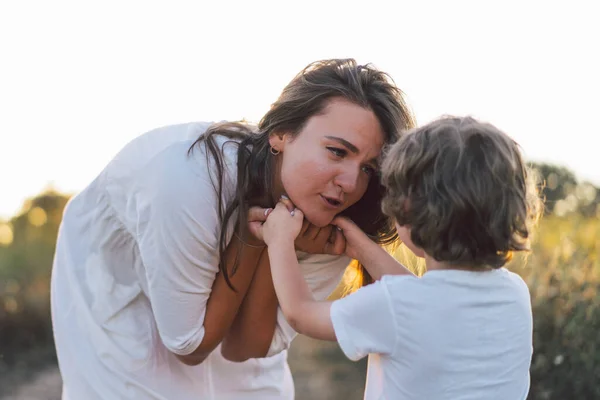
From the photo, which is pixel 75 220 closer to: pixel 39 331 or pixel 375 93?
pixel 375 93

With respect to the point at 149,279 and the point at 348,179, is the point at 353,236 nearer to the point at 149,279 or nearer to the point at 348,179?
the point at 348,179

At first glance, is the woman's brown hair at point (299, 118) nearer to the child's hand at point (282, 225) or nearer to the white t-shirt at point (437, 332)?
the child's hand at point (282, 225)

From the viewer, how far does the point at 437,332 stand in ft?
6.77

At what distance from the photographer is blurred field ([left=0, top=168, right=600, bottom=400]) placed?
14.3 ft

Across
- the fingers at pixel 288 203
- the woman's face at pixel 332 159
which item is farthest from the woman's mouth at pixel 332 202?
the fingers at pixel 288 203

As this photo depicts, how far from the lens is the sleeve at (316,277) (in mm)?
2980

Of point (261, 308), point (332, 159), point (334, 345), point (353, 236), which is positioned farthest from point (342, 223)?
point (334, 345)

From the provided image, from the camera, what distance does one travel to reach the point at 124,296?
2.89 metres

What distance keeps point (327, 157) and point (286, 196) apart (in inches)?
8.6

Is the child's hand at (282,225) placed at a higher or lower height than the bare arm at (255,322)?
higher

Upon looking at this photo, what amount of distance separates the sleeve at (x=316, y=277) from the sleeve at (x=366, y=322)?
2.72 ft

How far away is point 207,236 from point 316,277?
54 centimetres

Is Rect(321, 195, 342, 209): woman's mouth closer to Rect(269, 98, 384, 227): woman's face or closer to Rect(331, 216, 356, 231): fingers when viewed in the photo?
Rect(269, 98, 384, 227): woman's face

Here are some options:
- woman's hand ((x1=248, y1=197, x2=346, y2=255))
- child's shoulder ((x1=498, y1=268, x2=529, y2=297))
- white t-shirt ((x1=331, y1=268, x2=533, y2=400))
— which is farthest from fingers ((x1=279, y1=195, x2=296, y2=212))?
child's shoulder ((x1=498, y1=268, x2=529, y2=297))
